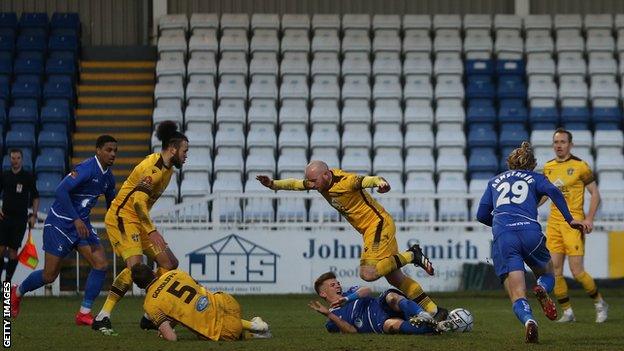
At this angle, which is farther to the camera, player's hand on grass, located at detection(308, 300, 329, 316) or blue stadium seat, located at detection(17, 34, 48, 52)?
blue stadium seat, located at detection(17, 34, 48, 52)

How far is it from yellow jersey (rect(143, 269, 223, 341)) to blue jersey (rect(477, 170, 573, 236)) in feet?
8.90

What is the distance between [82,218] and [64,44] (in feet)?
49.7

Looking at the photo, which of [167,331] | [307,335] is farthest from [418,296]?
[167,331]

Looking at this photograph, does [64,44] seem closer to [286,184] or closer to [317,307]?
[286,184]

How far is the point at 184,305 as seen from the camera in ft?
39.0

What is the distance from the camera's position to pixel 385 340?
12.0 meters

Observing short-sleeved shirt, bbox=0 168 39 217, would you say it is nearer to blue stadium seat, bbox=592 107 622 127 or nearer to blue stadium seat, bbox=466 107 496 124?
blue stadium seat, bbox=466 107 496 124

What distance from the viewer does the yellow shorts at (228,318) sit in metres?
12.1

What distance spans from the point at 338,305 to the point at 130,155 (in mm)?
15095

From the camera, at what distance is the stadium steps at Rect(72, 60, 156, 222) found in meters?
27.3

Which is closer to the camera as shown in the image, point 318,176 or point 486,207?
point 486,207

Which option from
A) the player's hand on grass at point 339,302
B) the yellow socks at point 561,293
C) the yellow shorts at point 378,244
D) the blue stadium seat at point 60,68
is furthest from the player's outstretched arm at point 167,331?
the blue stadium seat at point 60,68

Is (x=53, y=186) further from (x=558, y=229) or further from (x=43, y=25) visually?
(x=558, y=229)

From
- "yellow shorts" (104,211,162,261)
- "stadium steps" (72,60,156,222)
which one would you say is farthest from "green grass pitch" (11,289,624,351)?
"stadium steps" (72,60,156,222)
